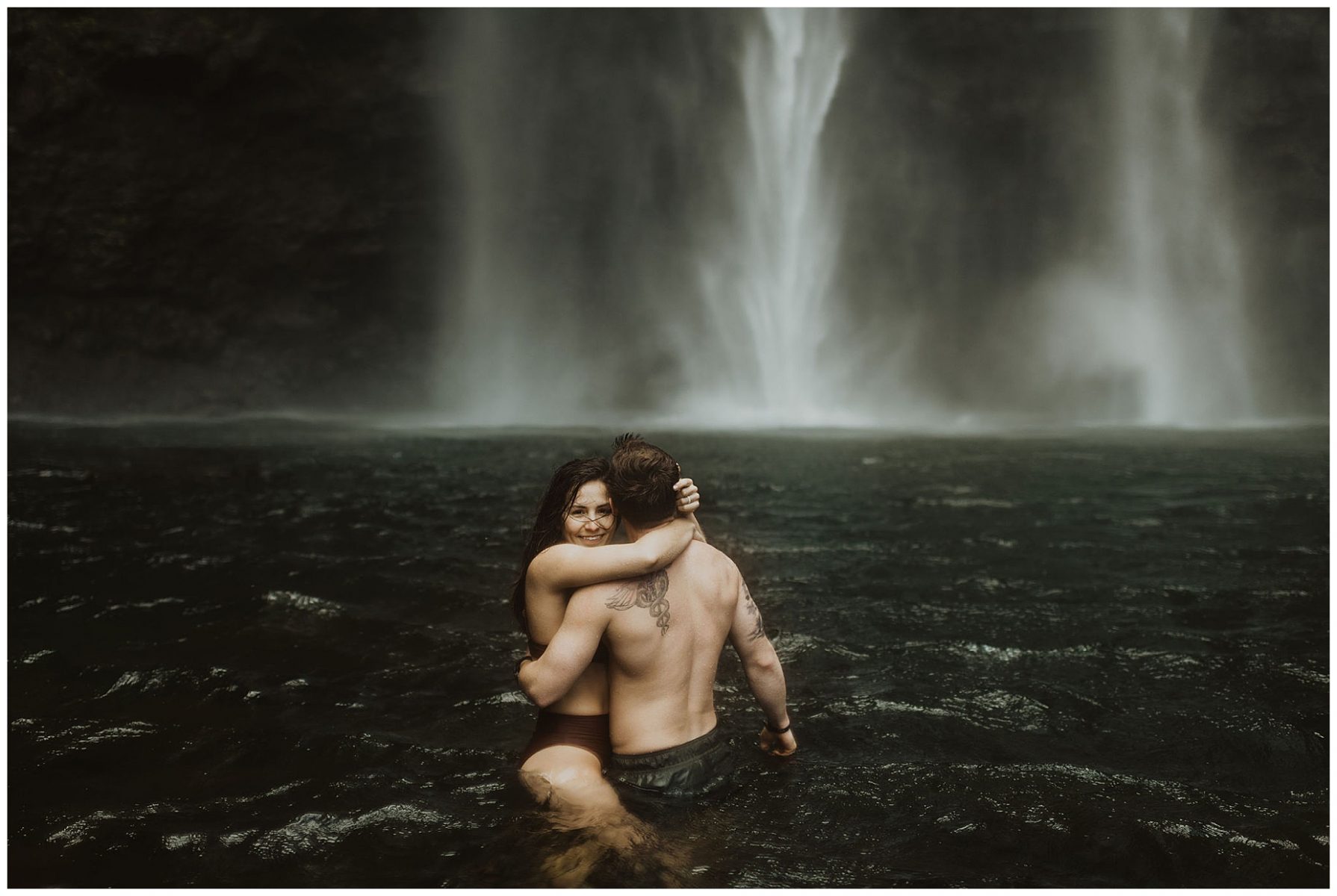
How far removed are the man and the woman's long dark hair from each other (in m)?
0.11

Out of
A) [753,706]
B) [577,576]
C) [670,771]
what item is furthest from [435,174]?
[670,771]

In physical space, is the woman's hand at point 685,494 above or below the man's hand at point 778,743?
above

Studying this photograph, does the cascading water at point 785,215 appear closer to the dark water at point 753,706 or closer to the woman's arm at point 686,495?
the dark water at point 753,706

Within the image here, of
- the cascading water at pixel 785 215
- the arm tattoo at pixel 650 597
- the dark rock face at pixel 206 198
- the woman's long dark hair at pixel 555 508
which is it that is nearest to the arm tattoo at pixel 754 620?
the arm tattoo at pixel 650 597

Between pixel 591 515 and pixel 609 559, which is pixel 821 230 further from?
pixel 609 559

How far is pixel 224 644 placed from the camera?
6285mm

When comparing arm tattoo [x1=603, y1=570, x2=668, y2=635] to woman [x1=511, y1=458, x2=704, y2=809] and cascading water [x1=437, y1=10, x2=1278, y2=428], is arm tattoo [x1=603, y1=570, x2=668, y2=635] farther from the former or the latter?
cascading water [x1=437, y1=10, x2=1278, y2=428]

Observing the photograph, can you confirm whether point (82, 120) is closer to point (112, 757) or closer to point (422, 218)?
point (422, 218)

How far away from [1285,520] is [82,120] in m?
32.3

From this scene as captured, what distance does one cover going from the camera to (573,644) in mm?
3705

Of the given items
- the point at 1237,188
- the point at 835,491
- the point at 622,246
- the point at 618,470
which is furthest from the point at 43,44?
the point at 1237,188

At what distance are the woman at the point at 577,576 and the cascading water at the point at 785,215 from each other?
2552cm

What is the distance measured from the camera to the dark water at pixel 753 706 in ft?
12.0

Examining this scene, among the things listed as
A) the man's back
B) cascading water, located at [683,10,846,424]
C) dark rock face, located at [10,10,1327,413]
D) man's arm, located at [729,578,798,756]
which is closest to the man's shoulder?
the man's back
